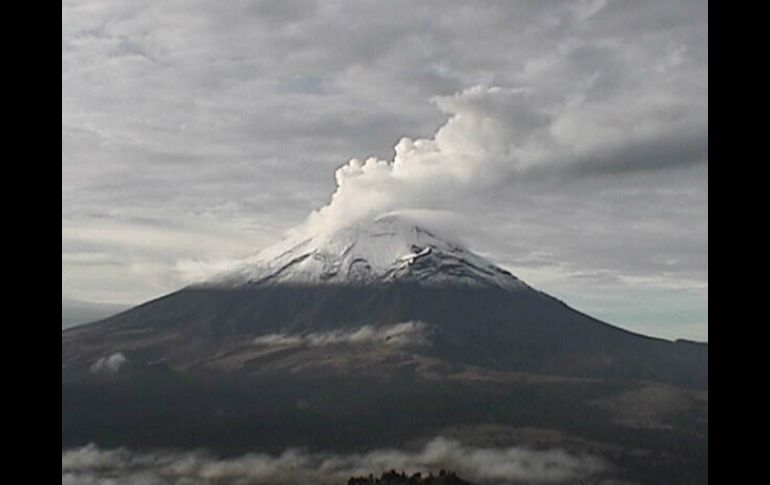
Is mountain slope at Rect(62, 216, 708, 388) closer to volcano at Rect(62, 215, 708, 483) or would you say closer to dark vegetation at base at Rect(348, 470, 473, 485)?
volcano at Rect(62, 215, 708, 483)

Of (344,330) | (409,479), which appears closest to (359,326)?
(344,330)

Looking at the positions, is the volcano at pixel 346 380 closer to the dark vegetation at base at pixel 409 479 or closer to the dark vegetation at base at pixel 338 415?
the dark vegetation at base at pixel 338 415

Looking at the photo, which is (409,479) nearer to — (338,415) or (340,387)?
(338,415)

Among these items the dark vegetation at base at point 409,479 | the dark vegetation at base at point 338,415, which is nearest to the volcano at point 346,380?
the dark vegetation at base at point 338,415

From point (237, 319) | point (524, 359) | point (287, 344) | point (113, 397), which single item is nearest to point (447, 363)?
point (524, 359)
